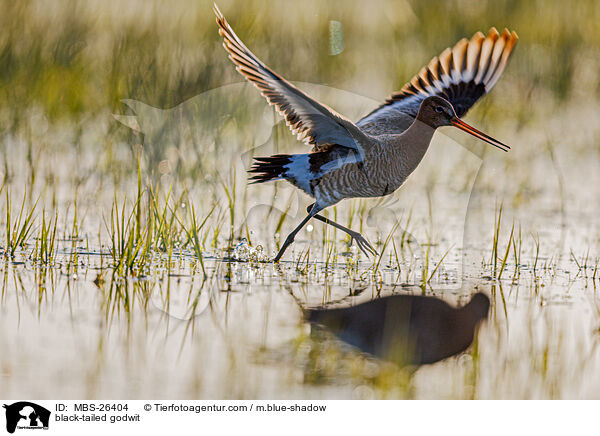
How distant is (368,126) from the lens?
5.06 meters

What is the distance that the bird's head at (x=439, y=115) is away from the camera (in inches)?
186

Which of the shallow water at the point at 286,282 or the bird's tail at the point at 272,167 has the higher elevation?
the bird's tail at the point at 272,167

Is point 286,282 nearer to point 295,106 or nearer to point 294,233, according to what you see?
point 294,233

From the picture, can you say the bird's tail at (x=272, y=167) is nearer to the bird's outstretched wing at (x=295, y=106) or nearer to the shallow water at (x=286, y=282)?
the bird's outstretched wing at (x=295, y=106)

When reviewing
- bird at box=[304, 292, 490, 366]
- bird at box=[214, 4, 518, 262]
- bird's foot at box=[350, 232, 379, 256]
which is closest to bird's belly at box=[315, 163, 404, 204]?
bird at box=[214, 4, 518, 262]

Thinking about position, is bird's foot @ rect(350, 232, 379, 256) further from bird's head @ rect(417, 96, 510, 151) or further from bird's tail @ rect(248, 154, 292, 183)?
bird's head @ rect(417, 96, 510, 151)

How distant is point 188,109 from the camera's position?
19.5 ft

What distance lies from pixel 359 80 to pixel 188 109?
196cm

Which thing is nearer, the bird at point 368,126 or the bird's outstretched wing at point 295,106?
the bird's outstretched wing at point 295,106

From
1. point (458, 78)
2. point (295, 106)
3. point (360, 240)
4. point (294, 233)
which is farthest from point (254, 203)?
point (458, 78)

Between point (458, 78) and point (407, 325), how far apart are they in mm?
2199

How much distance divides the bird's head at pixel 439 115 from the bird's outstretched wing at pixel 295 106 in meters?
0.54

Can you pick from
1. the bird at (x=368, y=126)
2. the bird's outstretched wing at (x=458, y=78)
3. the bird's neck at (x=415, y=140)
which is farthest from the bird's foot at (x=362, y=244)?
the bird's outstretched wing at (x=458, y=78)
